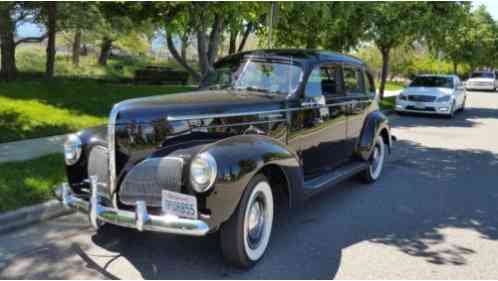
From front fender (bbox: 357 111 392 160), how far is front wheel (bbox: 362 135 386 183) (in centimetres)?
20

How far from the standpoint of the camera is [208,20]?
799cm

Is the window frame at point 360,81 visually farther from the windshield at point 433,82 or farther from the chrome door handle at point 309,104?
the windshield at point 433,82

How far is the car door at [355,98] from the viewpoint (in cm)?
583

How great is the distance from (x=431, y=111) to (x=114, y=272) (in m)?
14.4

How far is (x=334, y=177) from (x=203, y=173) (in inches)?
92.8

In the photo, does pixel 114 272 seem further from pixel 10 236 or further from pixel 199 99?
pixel 199 99

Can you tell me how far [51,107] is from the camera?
34.3 ft

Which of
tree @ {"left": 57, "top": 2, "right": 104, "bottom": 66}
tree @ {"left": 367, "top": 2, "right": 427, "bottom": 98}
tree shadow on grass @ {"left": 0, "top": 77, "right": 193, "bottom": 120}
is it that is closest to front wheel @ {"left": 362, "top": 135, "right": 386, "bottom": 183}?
tree shadow on grass @ {"left": 0, "top": 77, "right": 193, "bottom": 120}

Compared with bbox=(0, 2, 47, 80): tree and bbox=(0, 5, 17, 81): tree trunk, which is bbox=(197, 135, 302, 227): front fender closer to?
bbox=(0, 2, 47, 80): tree

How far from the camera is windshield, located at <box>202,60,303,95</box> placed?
15.6ft

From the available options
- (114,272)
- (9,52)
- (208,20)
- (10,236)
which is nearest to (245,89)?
(114,272)

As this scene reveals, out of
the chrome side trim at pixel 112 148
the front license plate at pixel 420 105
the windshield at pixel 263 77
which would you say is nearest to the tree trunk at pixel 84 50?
the front license plate at pixel 420 105

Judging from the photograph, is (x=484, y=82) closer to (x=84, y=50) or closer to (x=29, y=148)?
(x=29, y=148)

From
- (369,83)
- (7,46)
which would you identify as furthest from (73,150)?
(7,46)
